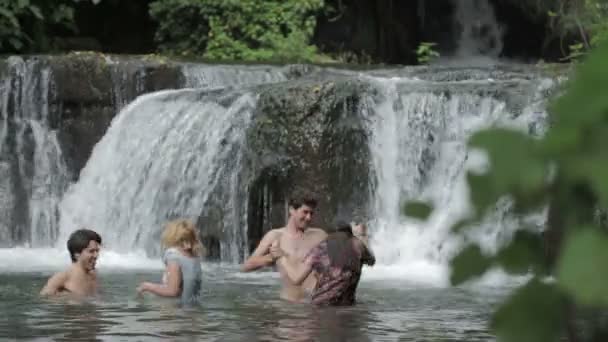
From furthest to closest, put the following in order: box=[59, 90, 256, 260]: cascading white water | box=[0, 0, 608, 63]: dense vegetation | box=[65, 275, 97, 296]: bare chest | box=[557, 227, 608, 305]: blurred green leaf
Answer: box=[0, 0, 608, 63]: dense vegetation → box=[59, 90, 256, 260]: cascading white water → box=[65, 275, 97, 296]: bare chest → box=[557, 227, 608, 305]: blurred green leaf

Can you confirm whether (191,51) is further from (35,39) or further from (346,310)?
(346,310)

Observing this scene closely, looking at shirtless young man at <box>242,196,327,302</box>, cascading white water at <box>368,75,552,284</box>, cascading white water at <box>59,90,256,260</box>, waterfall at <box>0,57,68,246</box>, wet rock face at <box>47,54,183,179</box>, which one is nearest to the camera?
shirtless young man at <box>242,196,327,302</box>

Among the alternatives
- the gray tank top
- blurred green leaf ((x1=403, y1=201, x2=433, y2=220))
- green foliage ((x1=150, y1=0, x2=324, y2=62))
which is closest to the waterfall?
green foliage ((x1=150, y1=0, x2=324, y2=62))

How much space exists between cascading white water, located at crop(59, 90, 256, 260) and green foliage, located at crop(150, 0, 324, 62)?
6.31 metres

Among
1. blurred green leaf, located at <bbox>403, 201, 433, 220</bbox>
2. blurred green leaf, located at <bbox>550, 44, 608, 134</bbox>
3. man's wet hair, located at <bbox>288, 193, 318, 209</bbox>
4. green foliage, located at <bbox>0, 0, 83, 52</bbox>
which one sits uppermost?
green foliage, located at <bbox>0, 0, 83, 52</bbox>

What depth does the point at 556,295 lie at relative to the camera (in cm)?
138

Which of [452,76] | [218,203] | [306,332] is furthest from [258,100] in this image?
[306,332]

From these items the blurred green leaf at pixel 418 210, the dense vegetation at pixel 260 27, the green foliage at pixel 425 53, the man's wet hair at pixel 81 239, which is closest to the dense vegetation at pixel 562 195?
the blurred green leaf at pixel 418 210

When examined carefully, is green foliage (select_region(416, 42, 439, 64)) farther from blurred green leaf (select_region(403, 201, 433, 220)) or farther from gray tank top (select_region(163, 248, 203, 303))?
blurred green leaf (select_region(403, 201, 433, 220))

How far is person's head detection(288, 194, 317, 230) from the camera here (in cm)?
913

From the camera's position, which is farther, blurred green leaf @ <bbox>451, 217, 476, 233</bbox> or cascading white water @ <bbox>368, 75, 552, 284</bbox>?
cascading white water @ <bbox>368, 75, 552, 284</bbox>

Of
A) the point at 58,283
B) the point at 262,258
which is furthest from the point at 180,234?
the point at 58,283

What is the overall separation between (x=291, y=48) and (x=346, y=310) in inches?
569

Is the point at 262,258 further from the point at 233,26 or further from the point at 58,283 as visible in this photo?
the point at 233,26
